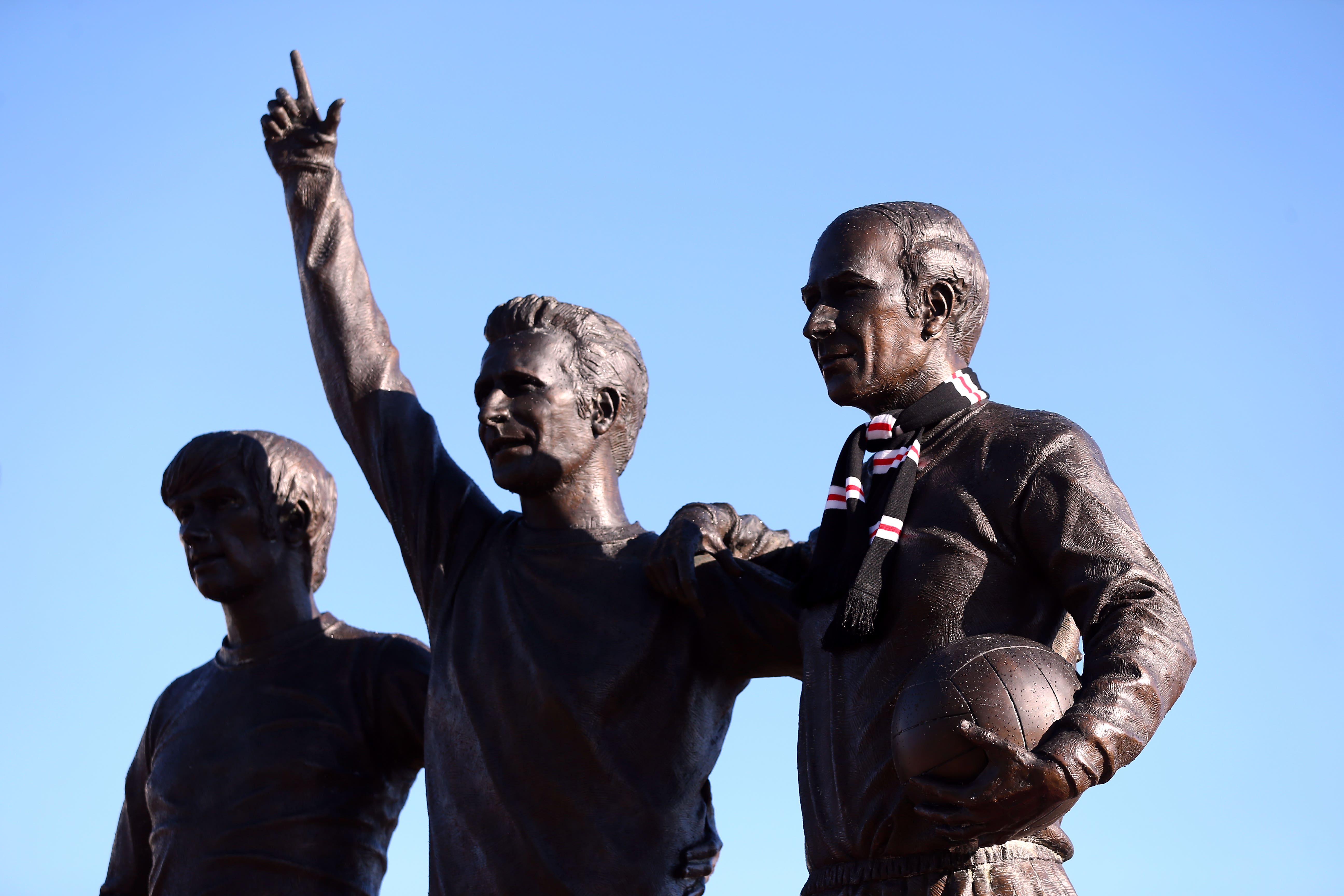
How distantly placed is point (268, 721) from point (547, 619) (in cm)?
172

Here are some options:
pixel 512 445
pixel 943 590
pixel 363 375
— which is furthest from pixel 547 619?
pixel 943 590

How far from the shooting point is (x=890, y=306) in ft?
22.2

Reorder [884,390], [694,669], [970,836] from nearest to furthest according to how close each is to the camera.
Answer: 1. [970,836]
2. [884,390]
3. [694,669]

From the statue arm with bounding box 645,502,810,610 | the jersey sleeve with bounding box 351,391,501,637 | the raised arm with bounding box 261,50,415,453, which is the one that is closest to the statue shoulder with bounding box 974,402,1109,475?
the statue arm with bounding box 645,502,810,610

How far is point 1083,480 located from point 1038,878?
125 cm

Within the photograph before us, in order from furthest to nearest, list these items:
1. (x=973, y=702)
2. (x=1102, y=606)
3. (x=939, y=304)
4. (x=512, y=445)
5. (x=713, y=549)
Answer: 1. (x=512, y=445)
2. (x=713, y=549)
3. (x=939, y=304)
4. (x=1102, y=606)
5. (x=973, y=702)

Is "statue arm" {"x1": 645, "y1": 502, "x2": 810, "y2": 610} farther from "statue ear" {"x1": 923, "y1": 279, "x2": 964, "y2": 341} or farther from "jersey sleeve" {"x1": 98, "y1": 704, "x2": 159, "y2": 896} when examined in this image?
"jersey sleeve" {"x1": 98, "y1": 704, "x2": 159, "y2": 896}

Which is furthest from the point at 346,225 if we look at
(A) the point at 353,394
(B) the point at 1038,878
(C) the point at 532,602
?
(B) the point at 1038,878

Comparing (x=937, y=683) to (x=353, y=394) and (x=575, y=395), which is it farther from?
(x=353, y=394)

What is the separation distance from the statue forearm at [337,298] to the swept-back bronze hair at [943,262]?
9.18 ft

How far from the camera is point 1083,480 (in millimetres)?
6191

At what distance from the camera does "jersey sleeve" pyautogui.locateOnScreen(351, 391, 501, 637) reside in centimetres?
859

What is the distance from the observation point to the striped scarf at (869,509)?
250 inches

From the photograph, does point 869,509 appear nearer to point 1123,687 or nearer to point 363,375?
point 1123,687
